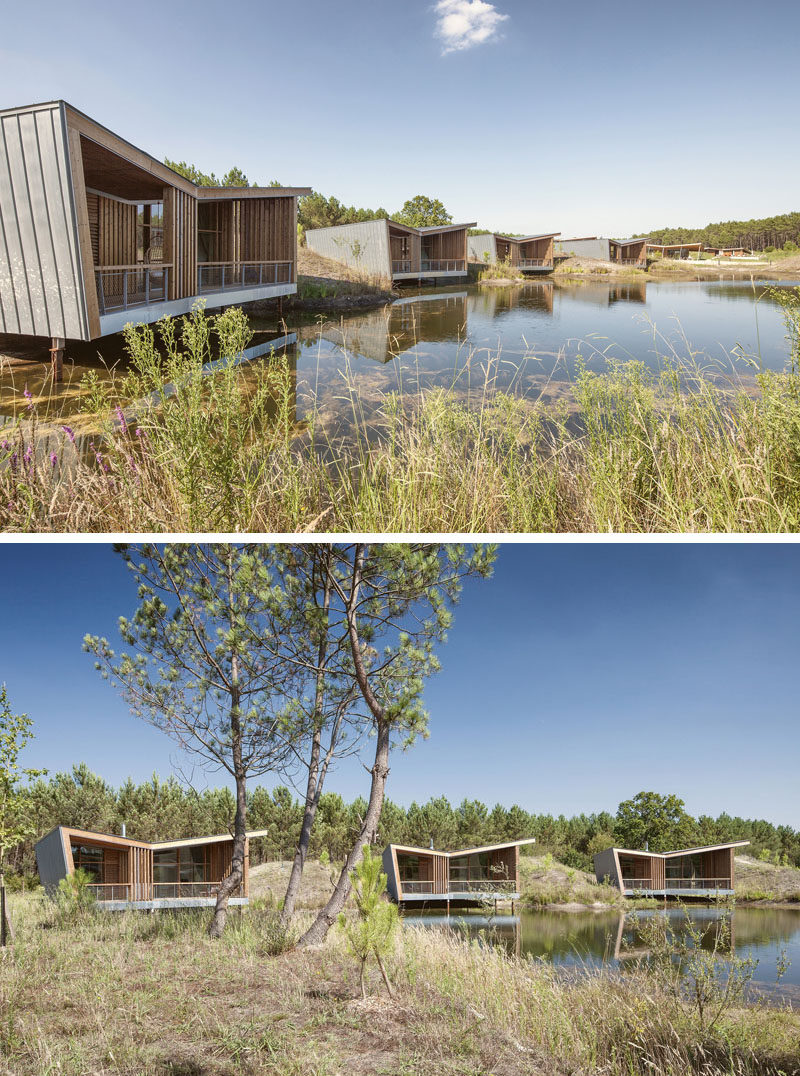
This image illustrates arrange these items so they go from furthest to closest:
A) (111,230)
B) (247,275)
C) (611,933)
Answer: (247,275), (111,230), (611,933)

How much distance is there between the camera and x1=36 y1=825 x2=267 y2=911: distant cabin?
428 inches

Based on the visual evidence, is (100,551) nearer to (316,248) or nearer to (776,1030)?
(776,1030)

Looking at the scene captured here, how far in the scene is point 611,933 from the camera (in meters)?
11.7

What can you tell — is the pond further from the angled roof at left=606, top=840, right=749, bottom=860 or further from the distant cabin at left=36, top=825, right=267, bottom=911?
the distant cabin at left=36, top=825, right=267, bottom=911

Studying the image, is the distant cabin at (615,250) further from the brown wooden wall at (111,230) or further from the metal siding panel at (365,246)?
the brown wooden wall at (111,230)

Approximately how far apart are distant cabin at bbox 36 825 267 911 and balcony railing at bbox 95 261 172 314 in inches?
323

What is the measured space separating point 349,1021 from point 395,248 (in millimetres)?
25671

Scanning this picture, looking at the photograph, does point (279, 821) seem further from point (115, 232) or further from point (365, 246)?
point (365, 246)

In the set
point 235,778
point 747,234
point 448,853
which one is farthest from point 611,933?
point 747,234

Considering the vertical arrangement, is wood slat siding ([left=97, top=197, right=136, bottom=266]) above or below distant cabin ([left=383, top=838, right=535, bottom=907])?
above

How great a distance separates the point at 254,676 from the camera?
20.1 feet

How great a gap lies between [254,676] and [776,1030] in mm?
4491

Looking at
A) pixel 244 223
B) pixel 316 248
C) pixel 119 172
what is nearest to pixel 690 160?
pixel 316 248

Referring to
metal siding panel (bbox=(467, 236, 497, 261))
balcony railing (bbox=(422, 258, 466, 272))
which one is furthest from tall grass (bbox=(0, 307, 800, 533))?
metal siding panel (bbox=(467, 236, 497, 261))
